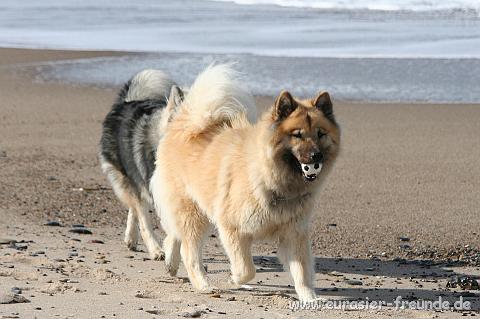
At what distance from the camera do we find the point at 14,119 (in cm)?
1155

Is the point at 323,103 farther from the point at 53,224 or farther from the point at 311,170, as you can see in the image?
the point at 53,224

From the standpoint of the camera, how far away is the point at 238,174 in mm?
5875

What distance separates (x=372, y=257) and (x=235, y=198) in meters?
1.76

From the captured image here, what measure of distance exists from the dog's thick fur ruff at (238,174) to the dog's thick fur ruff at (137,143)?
1.67ft

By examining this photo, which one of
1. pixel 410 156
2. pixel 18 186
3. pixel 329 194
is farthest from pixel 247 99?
pixel 410 156

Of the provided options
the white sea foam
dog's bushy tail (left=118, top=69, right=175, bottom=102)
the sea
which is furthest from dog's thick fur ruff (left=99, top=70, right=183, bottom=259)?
the white sea foam

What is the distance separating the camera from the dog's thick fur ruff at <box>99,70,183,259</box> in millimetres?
7164

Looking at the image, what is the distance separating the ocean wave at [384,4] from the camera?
22719 millimetres

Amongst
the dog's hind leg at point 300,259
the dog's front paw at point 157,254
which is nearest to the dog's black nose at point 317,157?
the dog's hind leg at point 300,259

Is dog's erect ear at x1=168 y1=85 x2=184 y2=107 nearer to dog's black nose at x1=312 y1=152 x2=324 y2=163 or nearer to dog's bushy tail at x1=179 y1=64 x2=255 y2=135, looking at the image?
dog's bushy tail at x1=179 y1=64 x2=255 y2=135

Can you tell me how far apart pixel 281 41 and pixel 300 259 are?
11.7m

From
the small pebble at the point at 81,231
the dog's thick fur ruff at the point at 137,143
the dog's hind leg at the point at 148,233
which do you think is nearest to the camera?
the dog's thick fur ruff at the point at 137,143

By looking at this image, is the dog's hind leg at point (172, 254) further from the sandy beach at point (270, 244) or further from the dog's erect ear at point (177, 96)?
the dog's erect ear at point (177, 96)

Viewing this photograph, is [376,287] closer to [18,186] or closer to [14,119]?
[18,186]
